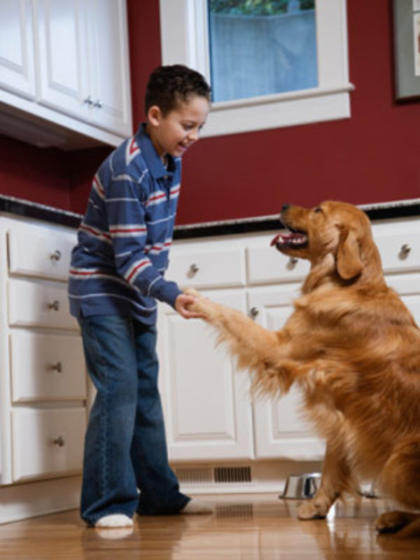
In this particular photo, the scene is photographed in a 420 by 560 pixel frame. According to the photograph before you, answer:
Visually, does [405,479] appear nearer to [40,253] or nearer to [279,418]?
[279,418]

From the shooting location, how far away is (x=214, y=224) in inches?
137

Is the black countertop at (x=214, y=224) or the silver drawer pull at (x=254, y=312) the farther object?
the silver drawer pull at (x=254, y=312)

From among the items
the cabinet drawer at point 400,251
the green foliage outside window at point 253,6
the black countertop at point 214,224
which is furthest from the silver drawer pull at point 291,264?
the green foliage outside window at point 253,6

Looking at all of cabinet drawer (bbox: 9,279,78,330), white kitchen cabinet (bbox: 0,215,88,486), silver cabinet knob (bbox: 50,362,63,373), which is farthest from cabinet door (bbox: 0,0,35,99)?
silver cabinet knob (bbox: 50,362,63,373)

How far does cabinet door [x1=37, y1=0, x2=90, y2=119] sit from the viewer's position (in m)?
3.63

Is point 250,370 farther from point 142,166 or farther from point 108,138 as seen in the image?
point 108,138

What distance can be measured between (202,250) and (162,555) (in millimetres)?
1638

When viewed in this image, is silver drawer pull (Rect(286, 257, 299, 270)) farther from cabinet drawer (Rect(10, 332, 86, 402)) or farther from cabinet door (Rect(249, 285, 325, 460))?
cabinet drawer (Rect(10, 332, 86, 402))

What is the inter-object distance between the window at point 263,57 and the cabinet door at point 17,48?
3.22 feet

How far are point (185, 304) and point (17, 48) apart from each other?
152 centimetres

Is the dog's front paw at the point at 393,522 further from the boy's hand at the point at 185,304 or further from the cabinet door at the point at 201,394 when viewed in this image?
the cabinet door at the point at 201,394

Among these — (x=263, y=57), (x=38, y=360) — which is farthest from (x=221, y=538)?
(x=263, y=57)

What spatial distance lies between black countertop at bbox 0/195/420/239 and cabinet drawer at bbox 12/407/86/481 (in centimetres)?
66

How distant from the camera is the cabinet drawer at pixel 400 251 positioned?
10.5 ft
